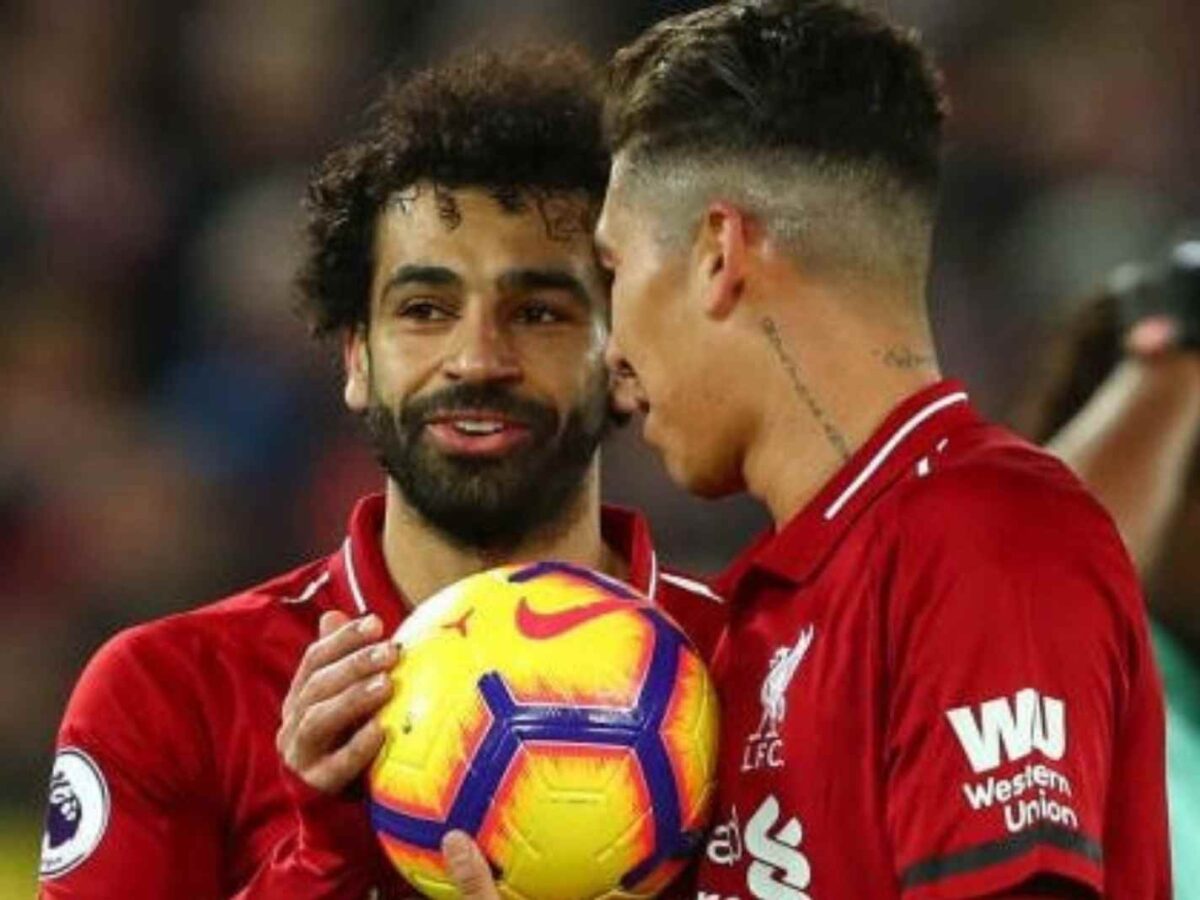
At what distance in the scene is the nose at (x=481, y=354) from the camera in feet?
11.4

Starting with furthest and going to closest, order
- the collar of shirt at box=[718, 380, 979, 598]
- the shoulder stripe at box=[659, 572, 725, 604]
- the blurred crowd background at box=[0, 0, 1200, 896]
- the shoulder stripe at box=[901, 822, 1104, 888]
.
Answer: the blurred crowd background at box=[0, 0, 1200, 896]
the shoulder stripe at box=[659, 572, 725, 604]
the collar of shirt at box=[718, 380, 979, 598]
the shoulder stripe at box=[901, 822, 1104, 888]

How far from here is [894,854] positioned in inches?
102

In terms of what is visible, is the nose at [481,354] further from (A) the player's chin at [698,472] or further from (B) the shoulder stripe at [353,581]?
(A) the player's chin at [698,472]

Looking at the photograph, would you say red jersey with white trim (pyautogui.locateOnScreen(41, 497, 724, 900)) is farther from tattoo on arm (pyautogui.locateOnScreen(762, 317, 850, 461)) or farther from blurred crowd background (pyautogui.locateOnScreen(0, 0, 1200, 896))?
blurred crowd background (pyautogui.locateOnScreen(0, 0, 1200, 896))

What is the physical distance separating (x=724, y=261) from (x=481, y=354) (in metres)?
0.71

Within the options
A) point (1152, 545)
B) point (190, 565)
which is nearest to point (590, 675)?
point (1152, 545)

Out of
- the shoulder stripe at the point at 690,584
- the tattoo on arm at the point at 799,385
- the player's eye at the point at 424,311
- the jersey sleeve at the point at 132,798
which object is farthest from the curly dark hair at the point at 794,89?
the jersey sleeve at the point at 132,798

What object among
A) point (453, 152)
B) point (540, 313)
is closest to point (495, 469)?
point (540, 313)

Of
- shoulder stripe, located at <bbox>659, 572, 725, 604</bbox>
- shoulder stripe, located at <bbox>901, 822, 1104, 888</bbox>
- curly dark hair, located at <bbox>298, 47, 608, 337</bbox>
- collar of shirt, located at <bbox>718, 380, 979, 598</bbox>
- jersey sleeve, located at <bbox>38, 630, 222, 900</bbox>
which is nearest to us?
shoulder stripe, located at <bbox>901, 822, 1104, 888</bbox>

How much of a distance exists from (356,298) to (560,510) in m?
0.47

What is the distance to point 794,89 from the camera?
2861 mm

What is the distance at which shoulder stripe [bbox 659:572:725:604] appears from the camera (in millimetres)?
3576

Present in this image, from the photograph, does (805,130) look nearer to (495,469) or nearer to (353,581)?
(495,469)

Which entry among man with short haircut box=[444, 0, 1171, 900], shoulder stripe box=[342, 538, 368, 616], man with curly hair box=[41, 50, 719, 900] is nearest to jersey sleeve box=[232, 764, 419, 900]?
man with curly hair box=[41, 50, 719, 900]
